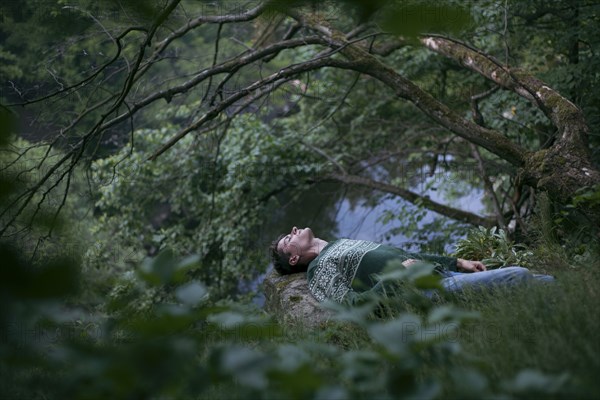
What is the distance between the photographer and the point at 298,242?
221 inches

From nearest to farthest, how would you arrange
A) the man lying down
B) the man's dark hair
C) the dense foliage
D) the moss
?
the dense foliage, the man lying down, the moss, the man's dark hair

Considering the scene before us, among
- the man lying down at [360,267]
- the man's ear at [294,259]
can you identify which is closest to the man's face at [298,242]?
the man's ear at [294,259]

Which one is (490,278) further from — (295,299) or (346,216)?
(346,216)

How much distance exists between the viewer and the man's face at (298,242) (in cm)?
558

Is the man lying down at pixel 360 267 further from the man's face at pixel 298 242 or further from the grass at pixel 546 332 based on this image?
the grass at pixel 546 332

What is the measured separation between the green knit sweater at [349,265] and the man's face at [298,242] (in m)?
0.39

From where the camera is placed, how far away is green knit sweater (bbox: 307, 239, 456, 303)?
15.7 feet

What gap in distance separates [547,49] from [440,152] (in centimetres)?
205

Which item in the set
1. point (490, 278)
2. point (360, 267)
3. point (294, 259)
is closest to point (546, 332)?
point (490, 278)

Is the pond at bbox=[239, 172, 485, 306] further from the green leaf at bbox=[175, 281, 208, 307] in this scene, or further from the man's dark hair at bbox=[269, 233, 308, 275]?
the green leaf at bbox=[175, 281, 208, 307]

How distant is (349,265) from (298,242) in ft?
2.75

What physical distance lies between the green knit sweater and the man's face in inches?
15.4

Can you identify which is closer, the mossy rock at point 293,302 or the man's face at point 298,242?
the mossy rock at point 293,302

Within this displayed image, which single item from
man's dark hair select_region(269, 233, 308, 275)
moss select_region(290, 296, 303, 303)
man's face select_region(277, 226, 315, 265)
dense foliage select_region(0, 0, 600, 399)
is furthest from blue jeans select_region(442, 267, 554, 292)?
man's dark hair select_region(269, 233, 308, 275)
